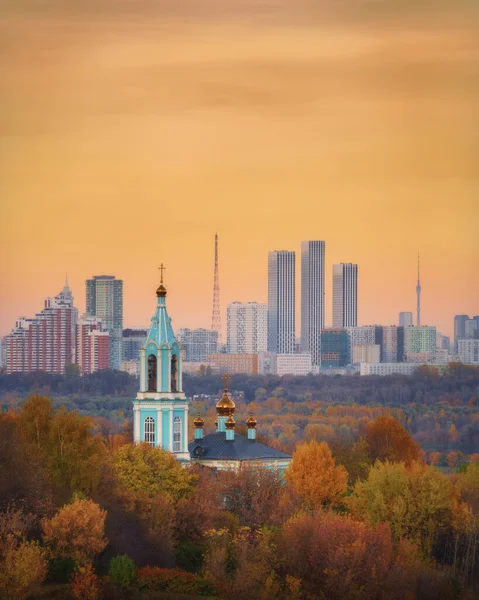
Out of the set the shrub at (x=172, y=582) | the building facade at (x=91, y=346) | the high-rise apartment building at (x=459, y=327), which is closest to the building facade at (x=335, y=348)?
the high-rise apartment building at (x=459, y=327)

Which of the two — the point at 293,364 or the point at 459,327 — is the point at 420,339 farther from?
the point at 459,327

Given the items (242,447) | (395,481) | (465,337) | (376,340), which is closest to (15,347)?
(465,337)

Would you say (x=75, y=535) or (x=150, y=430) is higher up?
(x=150, y=430)

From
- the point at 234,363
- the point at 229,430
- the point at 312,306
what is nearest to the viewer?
the point at 229,430

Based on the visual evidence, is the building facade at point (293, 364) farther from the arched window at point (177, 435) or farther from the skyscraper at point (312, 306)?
the arched window at point (177, 435)

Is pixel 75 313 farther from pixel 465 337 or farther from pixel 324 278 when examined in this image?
pixel 324 278

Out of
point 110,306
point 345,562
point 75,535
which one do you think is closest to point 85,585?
point 75,535

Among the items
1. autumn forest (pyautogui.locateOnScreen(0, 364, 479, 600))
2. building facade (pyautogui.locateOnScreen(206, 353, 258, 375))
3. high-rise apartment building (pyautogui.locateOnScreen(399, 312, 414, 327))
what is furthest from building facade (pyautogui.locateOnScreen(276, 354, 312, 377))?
autumn forest (pyautogui.locateOnScreen(0, 364, 479, 600))
